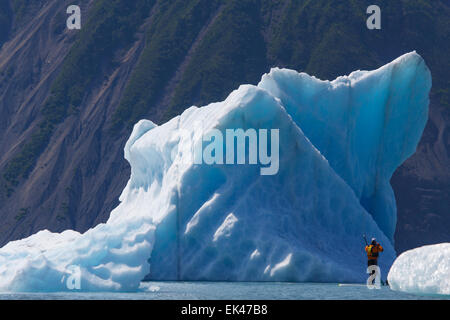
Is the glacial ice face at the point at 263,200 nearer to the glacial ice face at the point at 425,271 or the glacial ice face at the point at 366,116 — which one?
the glacial ice face at the point at 366,116

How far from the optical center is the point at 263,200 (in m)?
22.5

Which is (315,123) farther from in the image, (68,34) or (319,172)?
(68,34)

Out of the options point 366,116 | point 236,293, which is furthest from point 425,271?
point 366,116

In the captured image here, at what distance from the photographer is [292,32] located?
70.6 m

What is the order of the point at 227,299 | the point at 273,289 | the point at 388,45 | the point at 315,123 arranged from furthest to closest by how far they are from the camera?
1. the point at 388,45
2. the point at 315,123
3. the point at 273,289
4. the point at 227,299

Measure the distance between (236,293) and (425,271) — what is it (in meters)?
3.93

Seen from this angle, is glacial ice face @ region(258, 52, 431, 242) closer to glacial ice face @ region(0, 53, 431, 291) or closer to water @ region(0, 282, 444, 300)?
glacial ice face @ region(0, 53, 431, 291)

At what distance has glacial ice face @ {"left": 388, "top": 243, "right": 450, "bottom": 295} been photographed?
17438 mm

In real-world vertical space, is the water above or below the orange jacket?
below

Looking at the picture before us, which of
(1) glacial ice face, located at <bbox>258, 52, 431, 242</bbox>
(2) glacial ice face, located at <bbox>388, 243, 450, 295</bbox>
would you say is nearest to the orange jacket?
(2) glacial ice face, located at <bbox>388, 243, 450, 295</bbox>

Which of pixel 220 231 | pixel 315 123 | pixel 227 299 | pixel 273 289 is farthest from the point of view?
pixel 315 123

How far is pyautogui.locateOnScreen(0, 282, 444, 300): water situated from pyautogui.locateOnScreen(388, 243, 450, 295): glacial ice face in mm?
450

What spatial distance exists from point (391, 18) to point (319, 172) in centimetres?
4962

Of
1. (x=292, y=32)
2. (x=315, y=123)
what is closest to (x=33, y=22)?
(x=292, y=32)
